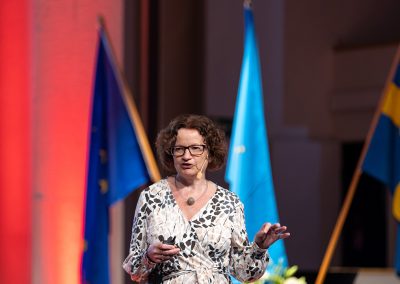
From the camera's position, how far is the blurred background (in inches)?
244

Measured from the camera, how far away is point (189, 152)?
119 inches

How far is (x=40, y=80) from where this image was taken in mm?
6238

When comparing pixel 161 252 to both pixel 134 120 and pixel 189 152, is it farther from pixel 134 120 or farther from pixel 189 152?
pixel 134 120

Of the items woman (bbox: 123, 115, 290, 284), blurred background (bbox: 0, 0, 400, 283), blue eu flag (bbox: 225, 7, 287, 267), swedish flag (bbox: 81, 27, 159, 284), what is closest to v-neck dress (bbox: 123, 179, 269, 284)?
woman (bbox: 123, 115, 290, 284)

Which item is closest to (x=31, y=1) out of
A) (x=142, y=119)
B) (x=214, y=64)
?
(x=142, y=119)

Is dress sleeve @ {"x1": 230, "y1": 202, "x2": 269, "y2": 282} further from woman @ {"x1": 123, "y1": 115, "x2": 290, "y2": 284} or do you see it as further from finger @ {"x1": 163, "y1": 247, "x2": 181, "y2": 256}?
finger @ {"x1": 163, "y1": 247, "x2": 181, "y2": 256}

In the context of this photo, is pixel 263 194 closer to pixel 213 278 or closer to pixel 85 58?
pixel 85 58

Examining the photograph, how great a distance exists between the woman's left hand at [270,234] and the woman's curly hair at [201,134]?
0.32 metres

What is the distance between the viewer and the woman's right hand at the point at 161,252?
285cm

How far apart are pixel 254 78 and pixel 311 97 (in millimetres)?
A: 4717

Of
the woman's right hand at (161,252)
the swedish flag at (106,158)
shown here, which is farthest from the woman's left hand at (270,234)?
the swedish flag at (106,158)

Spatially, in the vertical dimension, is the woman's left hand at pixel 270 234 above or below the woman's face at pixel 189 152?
below

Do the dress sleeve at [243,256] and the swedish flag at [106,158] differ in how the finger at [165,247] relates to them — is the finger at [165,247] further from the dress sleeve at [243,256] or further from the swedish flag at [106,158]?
the swedish flag at [106,158]

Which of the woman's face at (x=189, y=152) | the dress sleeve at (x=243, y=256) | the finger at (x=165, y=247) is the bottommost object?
the dress sleeve at (x=243, y=256)
